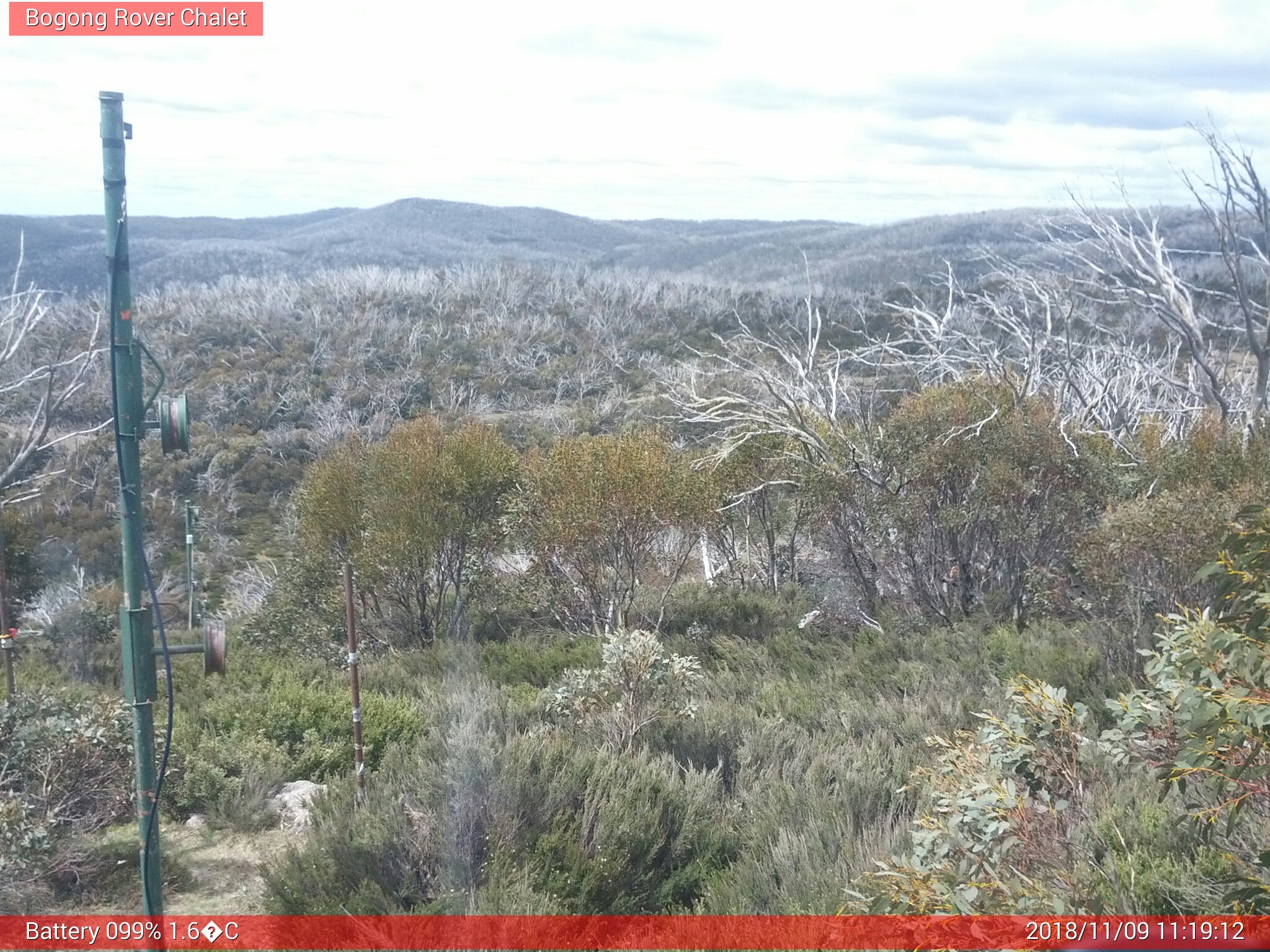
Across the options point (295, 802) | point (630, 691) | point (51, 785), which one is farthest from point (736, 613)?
point (51, 785)

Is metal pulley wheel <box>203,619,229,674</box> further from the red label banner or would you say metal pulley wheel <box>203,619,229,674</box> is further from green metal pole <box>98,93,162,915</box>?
the red label banner

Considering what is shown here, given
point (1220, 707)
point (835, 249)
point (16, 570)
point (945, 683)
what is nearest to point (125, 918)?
point (1220, 707)

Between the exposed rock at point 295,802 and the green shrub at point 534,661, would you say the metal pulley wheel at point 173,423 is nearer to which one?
the exposed rock at point 295,802

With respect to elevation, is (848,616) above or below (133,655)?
below

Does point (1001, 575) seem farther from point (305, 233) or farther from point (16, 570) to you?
point (305, 233)

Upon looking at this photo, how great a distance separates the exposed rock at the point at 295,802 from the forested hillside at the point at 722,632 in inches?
5.6

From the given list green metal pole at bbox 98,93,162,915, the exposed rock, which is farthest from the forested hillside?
green metal pole at bbox 98,93,162,915

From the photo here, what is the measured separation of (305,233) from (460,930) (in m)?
45.7

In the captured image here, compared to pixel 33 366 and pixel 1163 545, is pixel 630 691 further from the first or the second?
pixel 33 366

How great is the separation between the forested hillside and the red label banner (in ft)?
0.35

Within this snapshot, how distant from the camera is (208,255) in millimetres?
26828

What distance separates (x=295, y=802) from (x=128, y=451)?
3.55 m

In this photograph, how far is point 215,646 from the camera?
11.3 feet

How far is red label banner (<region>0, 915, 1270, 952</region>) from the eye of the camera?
3105 mm
